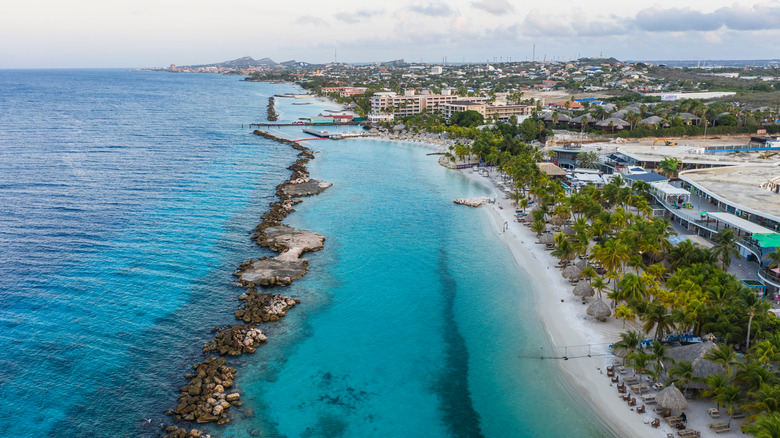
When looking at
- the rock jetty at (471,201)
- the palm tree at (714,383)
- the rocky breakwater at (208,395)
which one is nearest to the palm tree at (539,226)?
the rock jetty at (471,201)

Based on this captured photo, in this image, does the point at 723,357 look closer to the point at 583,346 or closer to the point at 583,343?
the point at 583,346

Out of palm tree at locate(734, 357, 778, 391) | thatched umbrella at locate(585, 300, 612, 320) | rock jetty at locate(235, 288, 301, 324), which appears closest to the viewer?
palm tree at locate(734, 357, 778, 391)

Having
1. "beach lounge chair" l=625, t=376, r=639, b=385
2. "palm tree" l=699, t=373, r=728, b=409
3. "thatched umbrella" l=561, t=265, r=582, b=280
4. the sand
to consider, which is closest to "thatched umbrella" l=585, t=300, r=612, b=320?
the sand

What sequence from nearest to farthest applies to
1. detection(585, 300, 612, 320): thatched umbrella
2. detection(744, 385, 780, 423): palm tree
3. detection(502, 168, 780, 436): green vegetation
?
detection(744, 385, 780, 423): palm tree, detection(502, 168, 780, 436): green vegetation, detection(585, 300, 612, 320): thatched umbrella

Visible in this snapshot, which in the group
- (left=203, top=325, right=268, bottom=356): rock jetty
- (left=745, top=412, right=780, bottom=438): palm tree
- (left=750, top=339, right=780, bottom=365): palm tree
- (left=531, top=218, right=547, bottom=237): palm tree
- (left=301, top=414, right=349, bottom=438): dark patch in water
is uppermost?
(left=531, top=218, right=547, bottom=237): palm tree

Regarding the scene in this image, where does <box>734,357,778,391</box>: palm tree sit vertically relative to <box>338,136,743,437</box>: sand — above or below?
above

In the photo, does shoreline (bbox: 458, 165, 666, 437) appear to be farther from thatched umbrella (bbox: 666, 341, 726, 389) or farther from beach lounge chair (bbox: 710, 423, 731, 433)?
thatched umbrella (bbox: 666, 341, 726, 389)

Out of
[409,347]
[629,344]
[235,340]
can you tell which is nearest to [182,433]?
[235,340]

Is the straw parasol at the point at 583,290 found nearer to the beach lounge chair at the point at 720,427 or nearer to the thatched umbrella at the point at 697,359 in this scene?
the thatched umbrella at the point at 697,359

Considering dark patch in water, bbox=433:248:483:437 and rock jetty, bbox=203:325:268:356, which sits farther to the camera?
rock jetty, bbox=203:325:268:356
